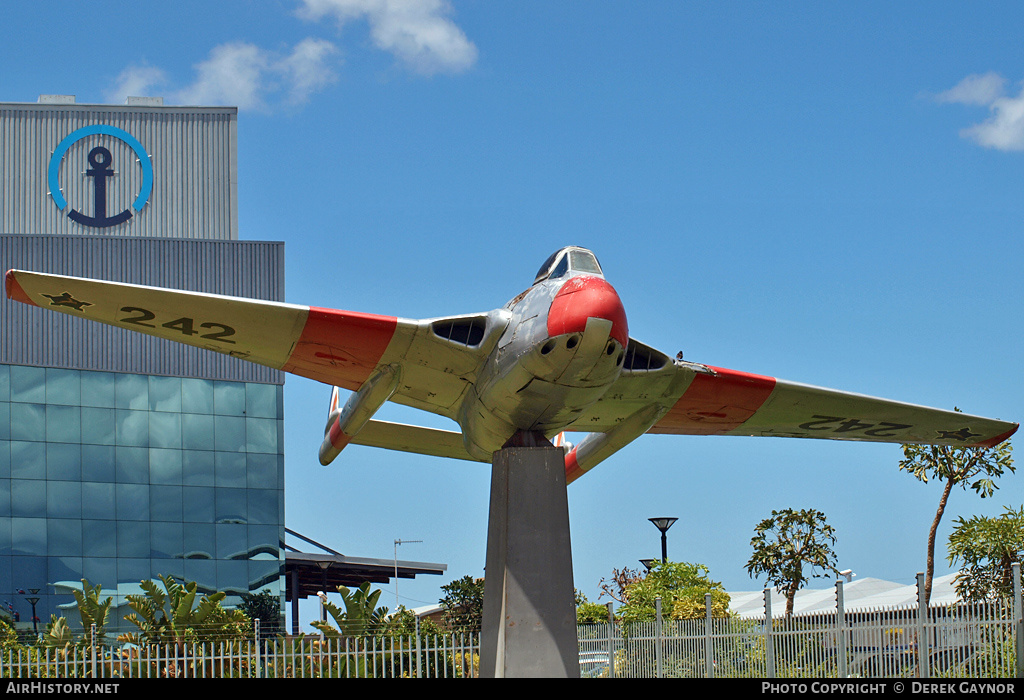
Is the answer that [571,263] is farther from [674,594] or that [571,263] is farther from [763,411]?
[674,594]

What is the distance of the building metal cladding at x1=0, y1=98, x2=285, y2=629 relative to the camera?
49000 millimetres

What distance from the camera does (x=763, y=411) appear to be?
59.6 ft

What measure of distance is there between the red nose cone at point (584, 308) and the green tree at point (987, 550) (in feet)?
65.0

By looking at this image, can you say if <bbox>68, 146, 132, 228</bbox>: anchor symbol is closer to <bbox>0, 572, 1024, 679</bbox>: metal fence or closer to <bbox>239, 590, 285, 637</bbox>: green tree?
<bbox>239, 590, 285, 637</bbox>: green tree

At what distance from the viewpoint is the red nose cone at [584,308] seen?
43.0ft

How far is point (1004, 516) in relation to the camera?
1176 inches

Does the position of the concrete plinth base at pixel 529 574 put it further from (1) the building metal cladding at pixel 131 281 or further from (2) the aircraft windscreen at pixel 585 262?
(1) the building metal cladding at pixel 131 281

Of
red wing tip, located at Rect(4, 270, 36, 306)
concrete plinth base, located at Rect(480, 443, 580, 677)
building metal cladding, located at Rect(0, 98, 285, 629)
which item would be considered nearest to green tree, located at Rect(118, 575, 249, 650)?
building metal cladding, located at Rect(0, 98, 285, 629)

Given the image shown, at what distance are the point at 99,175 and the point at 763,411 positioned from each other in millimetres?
49735

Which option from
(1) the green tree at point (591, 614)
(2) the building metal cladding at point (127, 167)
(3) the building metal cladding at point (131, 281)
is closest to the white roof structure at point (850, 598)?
(1) the green tree at point (591, 614)

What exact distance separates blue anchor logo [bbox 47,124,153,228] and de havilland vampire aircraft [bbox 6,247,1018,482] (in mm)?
44482

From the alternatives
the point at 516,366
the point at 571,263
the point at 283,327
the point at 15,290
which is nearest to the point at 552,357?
the point at 516,366

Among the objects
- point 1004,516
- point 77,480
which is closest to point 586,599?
point 77,480

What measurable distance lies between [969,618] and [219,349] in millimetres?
13330
